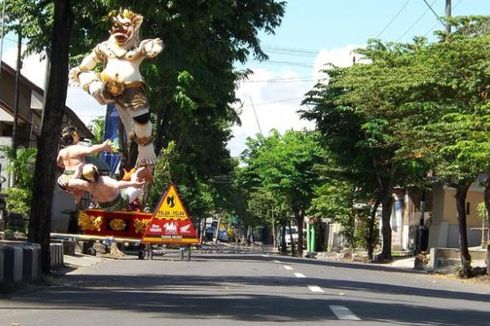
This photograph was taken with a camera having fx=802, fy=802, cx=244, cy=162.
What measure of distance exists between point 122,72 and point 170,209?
235 inches

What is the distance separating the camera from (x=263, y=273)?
20.8 m

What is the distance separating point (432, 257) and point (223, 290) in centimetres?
2031

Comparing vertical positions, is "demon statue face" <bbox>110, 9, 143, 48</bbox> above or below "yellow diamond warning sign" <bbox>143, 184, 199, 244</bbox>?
above

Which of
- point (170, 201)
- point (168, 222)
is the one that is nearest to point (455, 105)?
point (170, 201)

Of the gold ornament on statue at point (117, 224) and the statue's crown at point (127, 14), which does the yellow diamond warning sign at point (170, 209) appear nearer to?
the gold ornament on statue at point (117, 224)

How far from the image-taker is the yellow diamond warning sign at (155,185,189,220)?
24906 millimetres

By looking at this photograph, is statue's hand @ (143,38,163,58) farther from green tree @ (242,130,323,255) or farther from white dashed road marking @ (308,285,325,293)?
green tree @ (242,130,323,255)

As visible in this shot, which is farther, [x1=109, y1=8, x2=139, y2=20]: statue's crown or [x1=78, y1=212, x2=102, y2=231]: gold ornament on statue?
[x1=78, y1=212, x2=102, y2=231]: gold ornament on statue

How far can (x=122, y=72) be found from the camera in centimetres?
2038

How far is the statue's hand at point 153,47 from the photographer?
18.3 m

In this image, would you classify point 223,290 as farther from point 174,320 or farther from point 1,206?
point 1,206

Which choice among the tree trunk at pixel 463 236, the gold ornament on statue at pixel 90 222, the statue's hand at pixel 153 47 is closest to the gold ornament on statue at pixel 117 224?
the gold ornament on statue at pixel 90 222

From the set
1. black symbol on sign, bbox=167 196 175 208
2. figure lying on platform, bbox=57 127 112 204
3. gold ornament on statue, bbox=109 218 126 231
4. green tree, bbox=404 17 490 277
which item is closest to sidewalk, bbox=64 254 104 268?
gold ornament on statue, bbox=109 218 126 231

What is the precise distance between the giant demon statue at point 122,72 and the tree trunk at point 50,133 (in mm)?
2242
